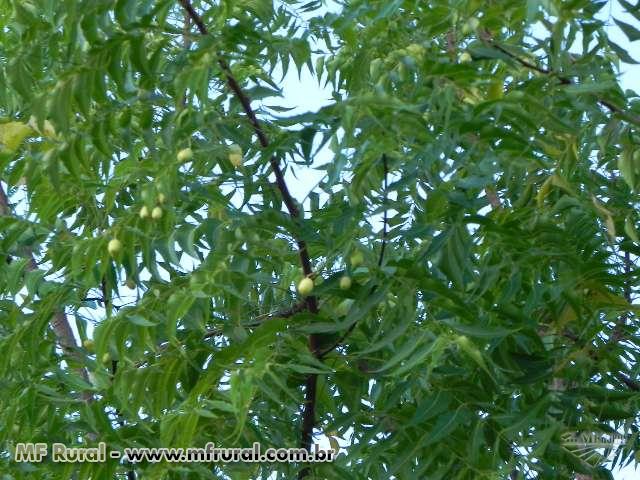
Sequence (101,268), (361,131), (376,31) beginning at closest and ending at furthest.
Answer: (361,131), (101,268), (376,31)

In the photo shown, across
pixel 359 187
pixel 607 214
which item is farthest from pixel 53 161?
pixel 607 214

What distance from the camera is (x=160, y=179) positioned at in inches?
94.9

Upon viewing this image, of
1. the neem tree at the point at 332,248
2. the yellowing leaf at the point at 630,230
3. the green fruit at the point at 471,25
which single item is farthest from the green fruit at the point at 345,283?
the yellowing leaf at the point at 630,230

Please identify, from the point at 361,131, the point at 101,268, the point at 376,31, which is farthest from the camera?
the point at 376,31

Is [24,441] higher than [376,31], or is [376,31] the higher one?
[376,31]

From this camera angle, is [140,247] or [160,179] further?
[140,247]

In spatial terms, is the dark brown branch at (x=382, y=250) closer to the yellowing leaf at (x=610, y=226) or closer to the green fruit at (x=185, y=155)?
the green fruit at (x=185, y=155)

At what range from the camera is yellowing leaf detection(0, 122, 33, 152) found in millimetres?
2627

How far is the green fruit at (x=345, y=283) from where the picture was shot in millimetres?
2396

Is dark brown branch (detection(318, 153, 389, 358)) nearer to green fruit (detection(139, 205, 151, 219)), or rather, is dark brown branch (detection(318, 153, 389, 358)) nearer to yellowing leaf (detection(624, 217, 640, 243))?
green fruit (detection(139, 205, 151, 219))

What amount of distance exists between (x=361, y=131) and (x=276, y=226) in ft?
0.97

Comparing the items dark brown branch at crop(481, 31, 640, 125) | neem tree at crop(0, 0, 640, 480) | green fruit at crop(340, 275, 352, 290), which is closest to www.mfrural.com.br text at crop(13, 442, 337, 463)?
neem tree at crop(0, 0, 640, 480)

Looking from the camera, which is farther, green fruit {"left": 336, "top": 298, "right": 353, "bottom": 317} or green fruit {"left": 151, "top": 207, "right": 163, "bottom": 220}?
green fruit {"left": 336, "top": 298, "right": 353, "bottom": 317}

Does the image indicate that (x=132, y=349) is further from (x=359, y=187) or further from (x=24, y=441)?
(x=359, y=187)
